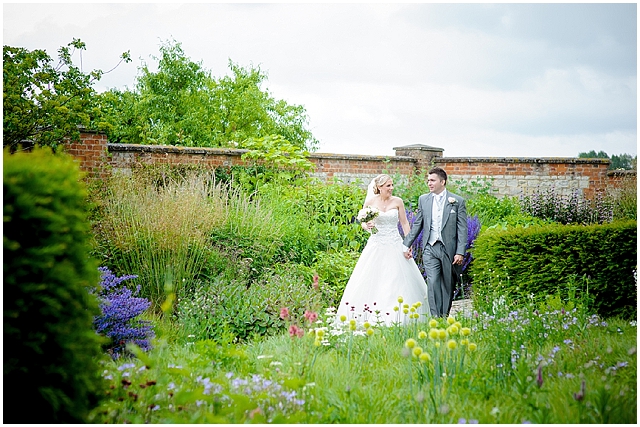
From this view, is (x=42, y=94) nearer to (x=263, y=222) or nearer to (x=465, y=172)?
(x=263, y=222)

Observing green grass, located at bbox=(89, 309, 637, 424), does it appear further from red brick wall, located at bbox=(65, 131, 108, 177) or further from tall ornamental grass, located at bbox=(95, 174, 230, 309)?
red brick wall, located at bbox=(65, 131, 108, 177)

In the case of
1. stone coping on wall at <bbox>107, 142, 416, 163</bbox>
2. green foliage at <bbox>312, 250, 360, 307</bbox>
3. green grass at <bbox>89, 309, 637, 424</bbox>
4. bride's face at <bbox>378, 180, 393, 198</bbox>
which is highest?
stone coping on wall at <bbox>107, 142, 416, 163</bbox>

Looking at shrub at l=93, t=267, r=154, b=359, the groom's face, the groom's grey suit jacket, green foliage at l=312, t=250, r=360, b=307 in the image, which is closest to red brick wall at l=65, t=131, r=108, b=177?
green foliage at l=312, t=250, r=360, b=307

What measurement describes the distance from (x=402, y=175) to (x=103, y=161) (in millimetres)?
6920

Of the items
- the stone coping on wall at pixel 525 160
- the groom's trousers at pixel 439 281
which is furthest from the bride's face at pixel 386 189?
the stone coping on wall at pixel 525 160

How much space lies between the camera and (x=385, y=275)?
291 inches

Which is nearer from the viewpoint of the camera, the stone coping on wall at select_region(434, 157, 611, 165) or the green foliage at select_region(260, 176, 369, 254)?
the green foliage at select_region(260, 176, 369, 254)

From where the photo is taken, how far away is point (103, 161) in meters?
11.2

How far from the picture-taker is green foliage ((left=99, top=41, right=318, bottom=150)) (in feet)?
73.8

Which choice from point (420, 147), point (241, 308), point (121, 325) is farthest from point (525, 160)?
point (121, 325)

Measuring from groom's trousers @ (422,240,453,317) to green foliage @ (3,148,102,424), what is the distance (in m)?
4.72

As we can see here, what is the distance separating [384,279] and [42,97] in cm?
601

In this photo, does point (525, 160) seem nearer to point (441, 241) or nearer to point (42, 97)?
point (441, 241)

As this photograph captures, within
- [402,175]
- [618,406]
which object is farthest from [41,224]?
[402,175]
